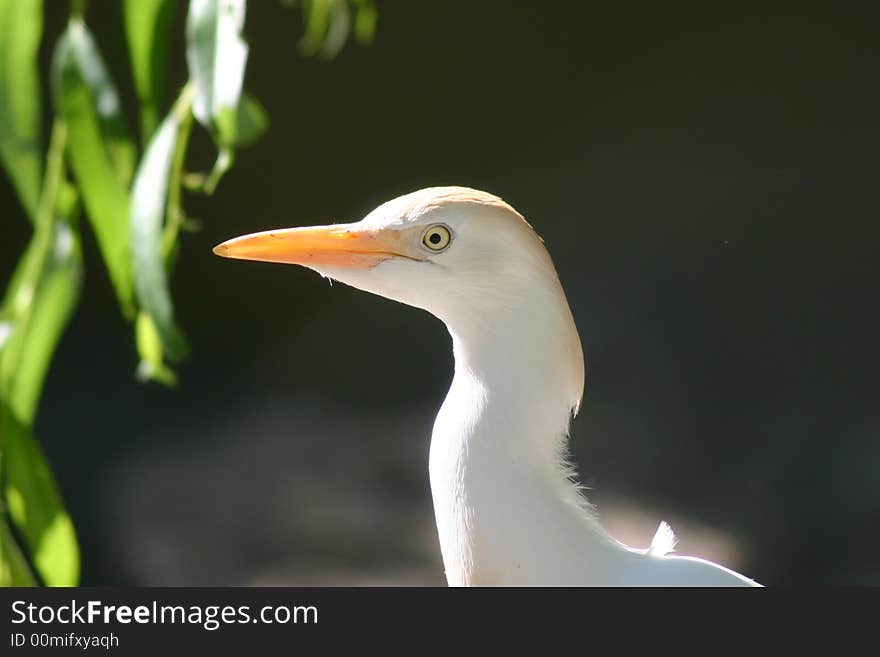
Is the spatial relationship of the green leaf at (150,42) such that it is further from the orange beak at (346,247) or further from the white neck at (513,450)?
the white neck at (513,450)

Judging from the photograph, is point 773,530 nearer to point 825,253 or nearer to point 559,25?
point 825,253

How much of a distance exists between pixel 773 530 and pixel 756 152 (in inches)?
37.0

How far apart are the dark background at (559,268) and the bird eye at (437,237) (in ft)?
5.21

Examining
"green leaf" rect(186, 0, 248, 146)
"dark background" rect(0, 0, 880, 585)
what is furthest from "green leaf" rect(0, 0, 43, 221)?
"dark background" rect(0, 0, 880, 585)

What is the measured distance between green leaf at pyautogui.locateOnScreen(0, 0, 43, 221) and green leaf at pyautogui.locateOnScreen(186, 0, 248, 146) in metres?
0.12

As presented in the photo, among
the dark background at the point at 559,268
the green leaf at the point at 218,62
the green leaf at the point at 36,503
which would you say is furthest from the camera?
the dark background at the point at 559,268

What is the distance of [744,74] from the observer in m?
2.78

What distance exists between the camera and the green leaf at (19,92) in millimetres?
827

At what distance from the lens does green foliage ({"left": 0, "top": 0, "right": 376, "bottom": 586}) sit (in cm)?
78

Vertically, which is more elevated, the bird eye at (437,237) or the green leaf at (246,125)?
the green leaf at (246,125)

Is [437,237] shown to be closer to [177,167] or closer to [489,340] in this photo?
[489,340]

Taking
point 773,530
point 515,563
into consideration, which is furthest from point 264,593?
point 773,530

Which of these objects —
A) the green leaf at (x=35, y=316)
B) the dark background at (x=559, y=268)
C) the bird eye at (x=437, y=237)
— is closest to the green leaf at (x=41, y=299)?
the green leaf at (x=35, y=316)

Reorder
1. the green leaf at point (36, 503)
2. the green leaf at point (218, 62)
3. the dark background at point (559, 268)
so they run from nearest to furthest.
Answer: the green leaf at point (218, 62), the green leaf at point (36, 503), the dark background at point (559, 268)
